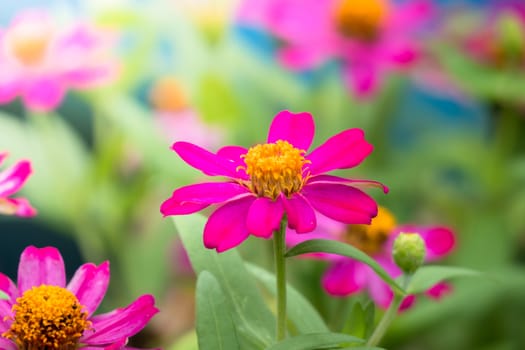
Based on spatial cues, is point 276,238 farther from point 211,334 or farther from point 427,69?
point 427,69

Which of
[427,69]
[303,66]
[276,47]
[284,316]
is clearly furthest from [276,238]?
[427,69]

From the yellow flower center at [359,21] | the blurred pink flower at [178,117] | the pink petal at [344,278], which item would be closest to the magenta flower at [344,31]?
the yellow flower center at [359,21]

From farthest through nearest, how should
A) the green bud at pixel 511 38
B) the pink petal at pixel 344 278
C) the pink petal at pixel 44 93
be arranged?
the green bud at pixel 511 38, the pink petal at pixel 44 93, the pink petal at pixel 344 278

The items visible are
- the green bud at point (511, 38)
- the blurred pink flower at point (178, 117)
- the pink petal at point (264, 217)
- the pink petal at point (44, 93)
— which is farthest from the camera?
the blurred pink flower at point (178, 117)

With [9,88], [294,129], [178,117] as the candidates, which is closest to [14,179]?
[294,129]

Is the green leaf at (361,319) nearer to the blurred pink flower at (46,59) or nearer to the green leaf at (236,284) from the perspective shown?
the green leaf at (236,284)

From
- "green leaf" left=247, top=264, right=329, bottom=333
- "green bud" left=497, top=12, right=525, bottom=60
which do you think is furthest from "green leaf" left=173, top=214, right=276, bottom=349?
"green bud" left=497, top=12, right=525, bottom=60
